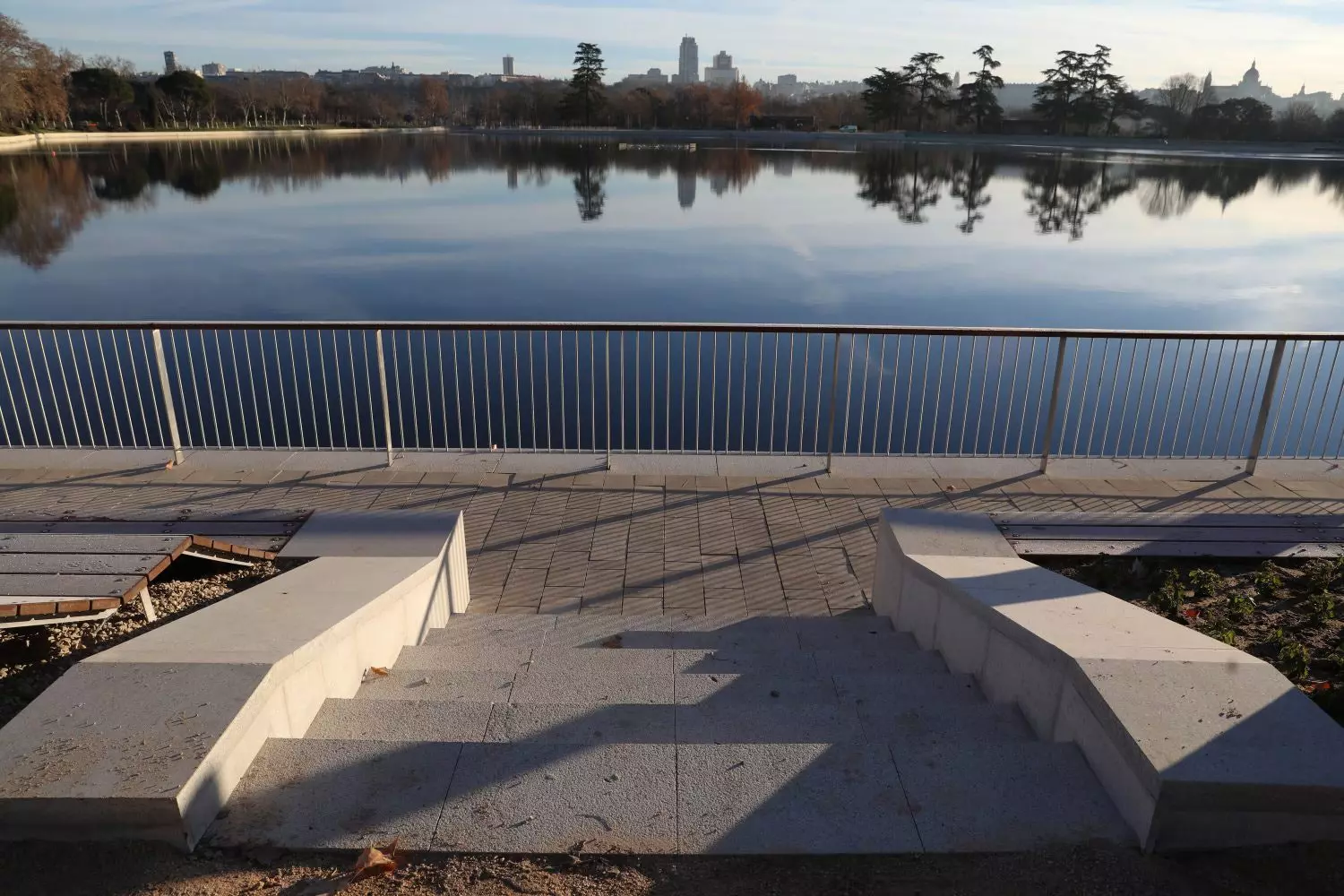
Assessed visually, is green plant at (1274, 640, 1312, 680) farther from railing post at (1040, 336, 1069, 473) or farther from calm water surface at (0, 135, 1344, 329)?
A: calm water surface at (0, 135, 1344, 329)

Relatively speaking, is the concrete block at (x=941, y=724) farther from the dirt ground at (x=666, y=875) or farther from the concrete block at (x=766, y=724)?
the dirt ground at (x=666, y=875)

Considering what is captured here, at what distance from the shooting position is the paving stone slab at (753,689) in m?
3.28

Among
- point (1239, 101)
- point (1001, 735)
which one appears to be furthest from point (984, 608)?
point (1239, 101)

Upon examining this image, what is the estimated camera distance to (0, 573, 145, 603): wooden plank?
336 cm

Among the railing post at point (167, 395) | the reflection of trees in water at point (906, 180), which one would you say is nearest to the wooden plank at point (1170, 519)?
the railing post at point (167, 395)

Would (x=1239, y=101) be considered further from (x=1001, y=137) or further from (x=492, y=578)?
(x=492, y=578)

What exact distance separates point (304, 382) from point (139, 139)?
246 feet

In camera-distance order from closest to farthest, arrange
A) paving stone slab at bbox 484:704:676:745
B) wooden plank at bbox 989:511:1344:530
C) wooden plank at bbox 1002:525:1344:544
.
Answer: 1. paving stone slab at bbox 484:704:676:745
2. wooden plank at bbox 1002:525:1344:544
3. wooden plank at bbox 989:511:1344:530

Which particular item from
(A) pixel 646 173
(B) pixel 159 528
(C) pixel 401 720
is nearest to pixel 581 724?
(C) pixel 401 720

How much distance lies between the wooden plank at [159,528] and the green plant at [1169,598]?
4643 millimetres

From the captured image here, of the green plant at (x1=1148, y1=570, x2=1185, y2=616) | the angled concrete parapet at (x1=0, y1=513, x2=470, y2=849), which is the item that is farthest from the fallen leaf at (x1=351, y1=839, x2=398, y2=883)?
the green plant at (x1=1148, y1=570, x2=1185, y2=616)

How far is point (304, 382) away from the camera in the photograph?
1388 cm

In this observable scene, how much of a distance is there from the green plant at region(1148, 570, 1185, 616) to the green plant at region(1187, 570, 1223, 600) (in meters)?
0.07

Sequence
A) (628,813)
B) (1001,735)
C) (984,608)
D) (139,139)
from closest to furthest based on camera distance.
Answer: (628,813) → (1001,735) → (984,608) → (139,139)
